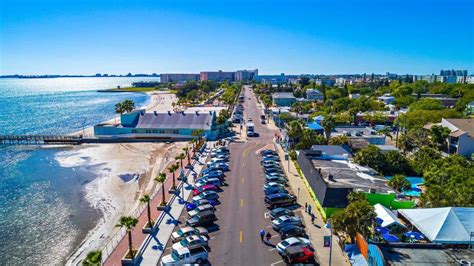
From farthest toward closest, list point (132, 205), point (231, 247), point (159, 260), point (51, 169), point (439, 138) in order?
point (439, 138)
point (51, 169)
point (132, 205)
point (231, 247)
point (159, 260)

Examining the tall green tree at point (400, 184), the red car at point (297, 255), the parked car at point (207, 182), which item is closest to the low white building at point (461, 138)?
the tall green tree at point (400, 184)

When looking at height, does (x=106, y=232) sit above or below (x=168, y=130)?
below

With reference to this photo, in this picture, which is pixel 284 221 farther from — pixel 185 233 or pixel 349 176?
pixel 349 176

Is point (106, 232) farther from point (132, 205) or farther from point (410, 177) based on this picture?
point (410, 177)

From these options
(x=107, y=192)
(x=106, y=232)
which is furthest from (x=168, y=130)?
(x=106, y=232)

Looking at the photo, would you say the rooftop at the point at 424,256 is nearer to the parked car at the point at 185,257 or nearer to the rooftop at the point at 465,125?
the parked car at the point at 185,257

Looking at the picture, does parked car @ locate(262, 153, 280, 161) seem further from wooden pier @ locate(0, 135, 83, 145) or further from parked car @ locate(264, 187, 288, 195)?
wooden pier @ locate(0, 135, 83, 145)
